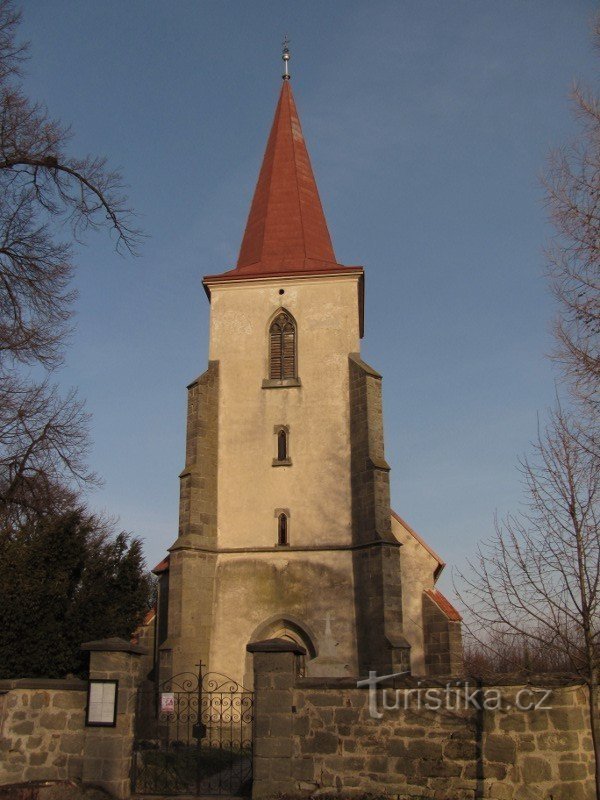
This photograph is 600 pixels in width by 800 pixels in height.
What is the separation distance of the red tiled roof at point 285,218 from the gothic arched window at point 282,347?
4.53ft

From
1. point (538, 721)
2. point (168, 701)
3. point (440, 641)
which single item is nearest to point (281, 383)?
point (440, 641)

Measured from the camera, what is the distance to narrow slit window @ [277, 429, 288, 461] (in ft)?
60.7

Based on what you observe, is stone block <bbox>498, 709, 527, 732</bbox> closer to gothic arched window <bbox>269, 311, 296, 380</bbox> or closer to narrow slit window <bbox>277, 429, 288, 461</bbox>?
narrow slit window <bbox>277, 429, 288, 461</bbox>

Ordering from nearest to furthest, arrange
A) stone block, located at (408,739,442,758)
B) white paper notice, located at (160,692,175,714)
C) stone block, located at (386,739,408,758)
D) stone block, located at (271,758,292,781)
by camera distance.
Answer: stone block, located at (408,739,442,758)
stone block, located at (386,739,408,758)
stone block, located at (271,758,292,781)
white paper notice, located at (160,692,175,714)

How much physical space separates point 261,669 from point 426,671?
1033cm

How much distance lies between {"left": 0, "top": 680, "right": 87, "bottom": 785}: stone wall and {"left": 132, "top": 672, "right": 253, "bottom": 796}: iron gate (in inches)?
34.3

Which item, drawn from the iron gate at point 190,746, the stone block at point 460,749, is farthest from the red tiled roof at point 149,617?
the stone block at point 460,749

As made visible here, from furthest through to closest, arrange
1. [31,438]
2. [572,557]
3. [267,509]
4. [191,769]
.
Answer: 1. [267,509]
2. [31,438]
3. [191,769]
4. [572,557]

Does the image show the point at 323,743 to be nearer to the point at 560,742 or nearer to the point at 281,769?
the point at 281,769

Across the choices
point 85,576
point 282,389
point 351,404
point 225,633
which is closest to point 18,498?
point 85,576

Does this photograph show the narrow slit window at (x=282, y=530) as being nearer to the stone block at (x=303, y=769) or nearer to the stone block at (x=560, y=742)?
the stone block at (x=303, y=769)

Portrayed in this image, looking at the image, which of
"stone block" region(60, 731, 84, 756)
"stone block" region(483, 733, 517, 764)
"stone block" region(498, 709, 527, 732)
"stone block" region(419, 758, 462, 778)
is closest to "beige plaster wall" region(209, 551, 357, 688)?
"stone block" region(60, 731, 84, 756)

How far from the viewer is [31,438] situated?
1630cm

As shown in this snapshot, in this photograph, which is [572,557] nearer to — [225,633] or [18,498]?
[225,633]
